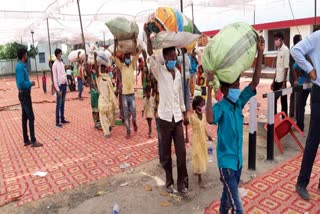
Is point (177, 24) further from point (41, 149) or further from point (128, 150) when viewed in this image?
point (41, 149)

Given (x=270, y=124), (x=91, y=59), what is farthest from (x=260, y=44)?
(x=91, y=59)

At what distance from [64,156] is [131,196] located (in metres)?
2.11

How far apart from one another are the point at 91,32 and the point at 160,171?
14458 mm

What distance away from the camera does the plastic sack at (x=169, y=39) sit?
313 cm

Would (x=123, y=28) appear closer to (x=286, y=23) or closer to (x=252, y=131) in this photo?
(x=252, y=131)

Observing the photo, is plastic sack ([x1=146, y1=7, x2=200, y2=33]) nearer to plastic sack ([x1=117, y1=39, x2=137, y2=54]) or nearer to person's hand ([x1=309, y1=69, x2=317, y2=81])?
person's hand ([x1=309, y1=69, x2=317, y2=81])

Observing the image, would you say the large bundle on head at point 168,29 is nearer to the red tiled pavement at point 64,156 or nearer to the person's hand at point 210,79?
the person's hand at point 210,79

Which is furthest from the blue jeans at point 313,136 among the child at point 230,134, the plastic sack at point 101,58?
the plastic sack at point 101,58

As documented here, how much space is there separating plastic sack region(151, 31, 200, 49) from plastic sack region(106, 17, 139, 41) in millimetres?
1611

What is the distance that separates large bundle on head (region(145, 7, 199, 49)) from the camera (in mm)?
3146

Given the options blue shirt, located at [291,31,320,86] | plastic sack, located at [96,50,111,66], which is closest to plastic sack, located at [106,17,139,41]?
plastic sack, located at [96,50,111,66]

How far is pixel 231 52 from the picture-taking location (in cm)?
224

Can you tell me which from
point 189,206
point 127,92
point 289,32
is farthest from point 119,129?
point 289,32

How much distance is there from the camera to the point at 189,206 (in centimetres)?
320
